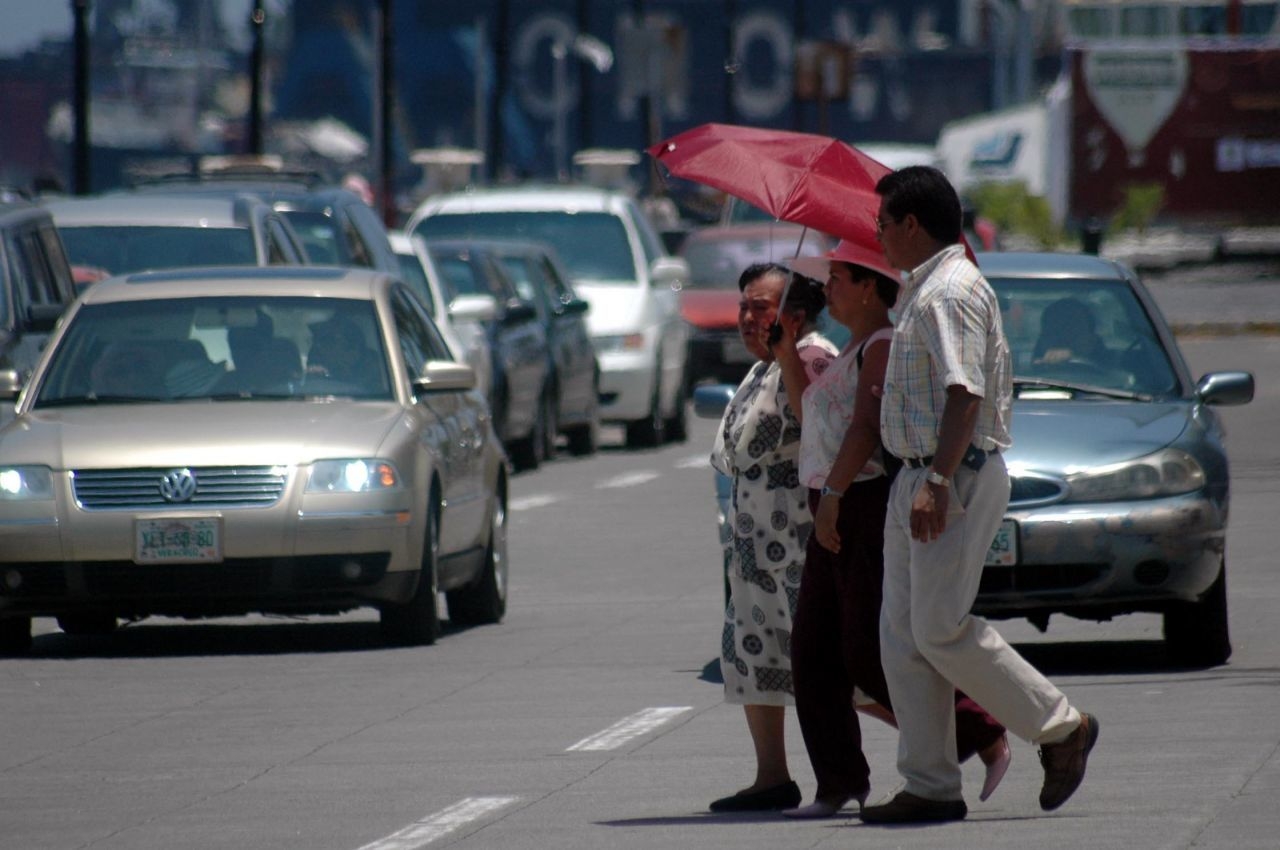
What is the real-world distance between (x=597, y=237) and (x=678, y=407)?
166 centimetres

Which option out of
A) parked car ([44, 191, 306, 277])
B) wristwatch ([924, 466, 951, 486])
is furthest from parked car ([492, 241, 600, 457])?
wristwatch ([924, 466, 951, 486])

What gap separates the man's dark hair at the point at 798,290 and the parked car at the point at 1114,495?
8.90 feet

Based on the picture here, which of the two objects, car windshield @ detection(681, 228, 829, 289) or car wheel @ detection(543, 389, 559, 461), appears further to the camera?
car windshield @ detection(681, 228, 829, 289)

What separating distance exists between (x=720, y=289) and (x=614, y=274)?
5.90 metres

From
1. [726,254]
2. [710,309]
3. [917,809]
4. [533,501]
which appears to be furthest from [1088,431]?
[726,254]

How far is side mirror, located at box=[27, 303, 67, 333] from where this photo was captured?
14.5 m

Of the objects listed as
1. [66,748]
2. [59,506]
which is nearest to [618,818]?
[66,748]

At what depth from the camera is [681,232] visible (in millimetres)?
39438

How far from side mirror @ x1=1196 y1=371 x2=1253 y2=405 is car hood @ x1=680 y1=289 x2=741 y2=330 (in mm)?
17759

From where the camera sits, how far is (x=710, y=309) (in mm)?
29906

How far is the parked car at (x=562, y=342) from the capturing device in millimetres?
22438

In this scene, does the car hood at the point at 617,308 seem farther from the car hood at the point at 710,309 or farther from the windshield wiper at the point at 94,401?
the windshield wiper at the point at 94,401

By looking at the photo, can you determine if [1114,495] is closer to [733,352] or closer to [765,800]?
[765,800]

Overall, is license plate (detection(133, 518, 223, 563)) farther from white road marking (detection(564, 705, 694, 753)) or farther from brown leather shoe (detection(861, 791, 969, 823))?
brown leather shoe (detection(861, 791, 969, 823))
